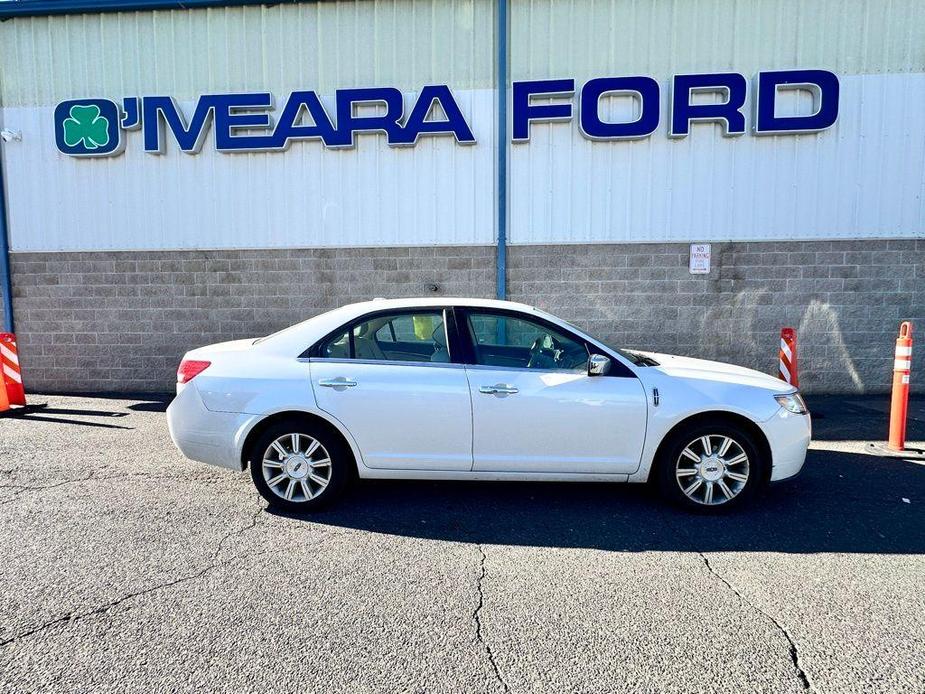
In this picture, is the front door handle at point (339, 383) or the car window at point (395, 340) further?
the car window at point (395, 340)

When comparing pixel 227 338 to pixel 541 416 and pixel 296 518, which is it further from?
pixel 541 416

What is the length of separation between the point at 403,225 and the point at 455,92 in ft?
6.75

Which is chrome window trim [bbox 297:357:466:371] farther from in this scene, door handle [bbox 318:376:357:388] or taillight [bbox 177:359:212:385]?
taillight [bbox 177:359:212:385]

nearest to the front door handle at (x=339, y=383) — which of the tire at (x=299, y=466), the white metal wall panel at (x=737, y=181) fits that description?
the tire at (x=299, y=466)

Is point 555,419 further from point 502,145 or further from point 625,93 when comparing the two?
point 625,93

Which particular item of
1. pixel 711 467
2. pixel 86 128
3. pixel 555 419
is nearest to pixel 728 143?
pixel 711 467

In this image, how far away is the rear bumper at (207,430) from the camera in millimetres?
4219

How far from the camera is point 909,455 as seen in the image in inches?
222

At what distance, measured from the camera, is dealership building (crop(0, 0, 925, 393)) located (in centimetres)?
822

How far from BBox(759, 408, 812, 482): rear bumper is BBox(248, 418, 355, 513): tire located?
3.04 metres

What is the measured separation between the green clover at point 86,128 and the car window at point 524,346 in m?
7.76

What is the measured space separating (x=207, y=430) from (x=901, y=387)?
6.26m

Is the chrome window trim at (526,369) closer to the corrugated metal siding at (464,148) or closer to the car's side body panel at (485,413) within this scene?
the car's side body panel at (485,413)

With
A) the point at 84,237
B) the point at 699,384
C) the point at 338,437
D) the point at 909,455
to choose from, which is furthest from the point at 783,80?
the point at 84,237
